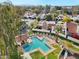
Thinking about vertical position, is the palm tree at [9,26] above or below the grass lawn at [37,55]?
above

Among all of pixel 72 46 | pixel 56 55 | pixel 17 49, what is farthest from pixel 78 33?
pixel 17 49

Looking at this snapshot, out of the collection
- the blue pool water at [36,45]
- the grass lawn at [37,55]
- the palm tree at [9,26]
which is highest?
the palm tree at [9,26]

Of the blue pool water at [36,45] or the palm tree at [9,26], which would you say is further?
the blue pool water at [36,45]

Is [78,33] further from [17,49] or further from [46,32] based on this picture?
[17,49]

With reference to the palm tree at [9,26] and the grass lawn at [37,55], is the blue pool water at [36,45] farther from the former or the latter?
the palm tree at [9,26]

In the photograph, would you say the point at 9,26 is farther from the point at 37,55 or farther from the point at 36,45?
the point at 37,55

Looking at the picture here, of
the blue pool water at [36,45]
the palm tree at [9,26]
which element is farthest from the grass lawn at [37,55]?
the palm tree at [9,26]

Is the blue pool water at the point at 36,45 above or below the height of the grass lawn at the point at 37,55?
above

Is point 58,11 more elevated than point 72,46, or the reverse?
point 58,11

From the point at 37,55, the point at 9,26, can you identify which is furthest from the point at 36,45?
the point at 9,26
